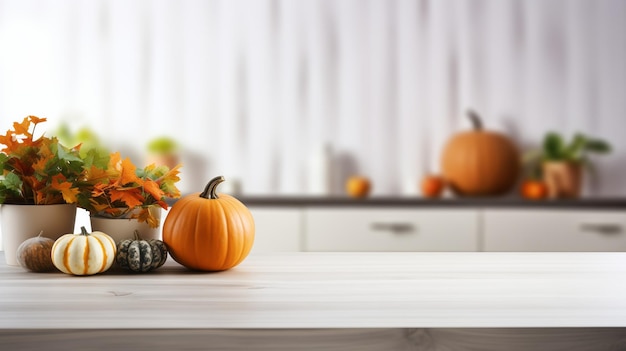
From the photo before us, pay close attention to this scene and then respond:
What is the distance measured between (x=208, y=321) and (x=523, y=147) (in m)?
2.90

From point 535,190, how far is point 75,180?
Result: 98.1 inches

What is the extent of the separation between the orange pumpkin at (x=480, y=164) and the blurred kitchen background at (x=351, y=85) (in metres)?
0.14

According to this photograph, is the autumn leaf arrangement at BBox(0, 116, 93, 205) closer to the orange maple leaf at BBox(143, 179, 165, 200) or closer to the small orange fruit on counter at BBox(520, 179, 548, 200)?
the orange maple leaf at BBox(143, 179, 165, 200)

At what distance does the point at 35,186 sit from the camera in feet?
3.61

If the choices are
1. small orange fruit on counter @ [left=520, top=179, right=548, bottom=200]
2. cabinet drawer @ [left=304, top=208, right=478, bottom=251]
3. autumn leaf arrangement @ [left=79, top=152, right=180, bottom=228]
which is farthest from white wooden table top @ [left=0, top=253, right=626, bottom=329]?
small orange fruit on counter @ [left=520, top=179, right=548, bottom=200]

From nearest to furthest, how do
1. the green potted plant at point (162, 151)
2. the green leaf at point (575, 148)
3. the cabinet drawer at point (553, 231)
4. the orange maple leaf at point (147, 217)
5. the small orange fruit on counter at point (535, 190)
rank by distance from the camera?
1. the orange maple leaf at point (147, 217)
2. the cabinet drawer at point (553, 231)
3. the small orange fruit on counter at point (535, 190)
4. the green leaf at point (575, 148)
5. the green potted plant at point (162, 151)

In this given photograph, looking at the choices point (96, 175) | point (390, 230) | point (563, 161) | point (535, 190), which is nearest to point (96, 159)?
point (96, 175)

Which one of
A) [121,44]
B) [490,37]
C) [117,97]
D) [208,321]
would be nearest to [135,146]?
[117,97]

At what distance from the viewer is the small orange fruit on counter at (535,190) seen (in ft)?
10.1

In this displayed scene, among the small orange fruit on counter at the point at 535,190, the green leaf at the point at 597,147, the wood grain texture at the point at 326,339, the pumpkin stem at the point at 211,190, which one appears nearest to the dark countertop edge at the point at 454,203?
the small orange fruit on counter at the point at 535,190

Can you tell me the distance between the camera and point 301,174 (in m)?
3.38

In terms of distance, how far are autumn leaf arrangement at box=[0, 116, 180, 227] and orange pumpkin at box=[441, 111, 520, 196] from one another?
2.27 m

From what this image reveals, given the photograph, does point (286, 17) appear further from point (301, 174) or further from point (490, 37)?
point (490, 37)

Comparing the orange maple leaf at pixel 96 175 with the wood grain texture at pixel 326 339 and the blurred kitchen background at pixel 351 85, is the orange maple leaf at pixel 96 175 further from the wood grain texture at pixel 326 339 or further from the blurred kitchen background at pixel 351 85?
the blurred kitchen background at pixel 351 85
